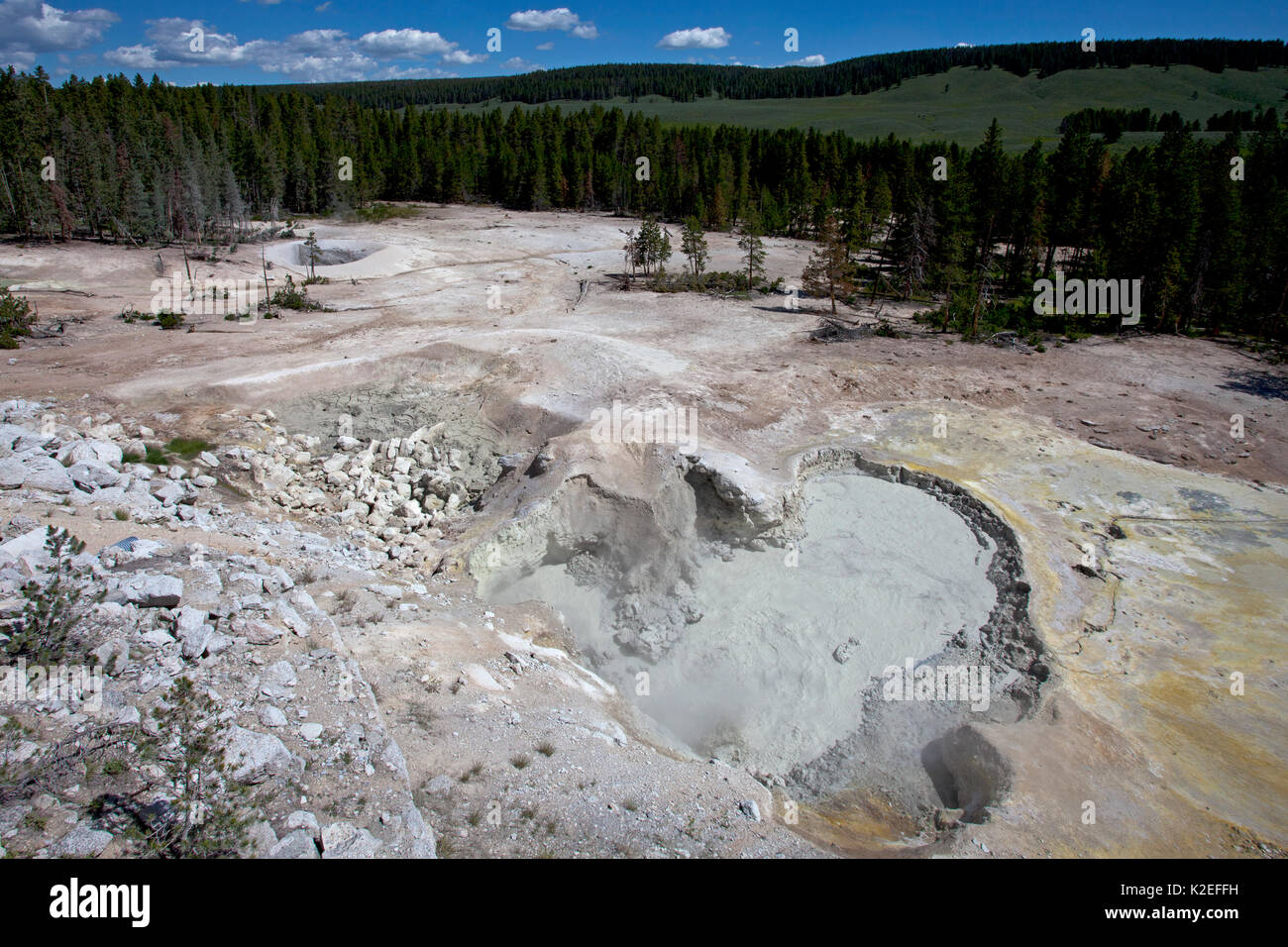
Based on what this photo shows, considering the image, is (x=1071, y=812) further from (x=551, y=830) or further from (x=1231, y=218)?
(x=1231, y=218)

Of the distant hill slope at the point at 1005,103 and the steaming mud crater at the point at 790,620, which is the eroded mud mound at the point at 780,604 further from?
the distant hill slope at the point at 1005,103

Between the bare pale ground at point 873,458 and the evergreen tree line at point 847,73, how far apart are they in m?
115

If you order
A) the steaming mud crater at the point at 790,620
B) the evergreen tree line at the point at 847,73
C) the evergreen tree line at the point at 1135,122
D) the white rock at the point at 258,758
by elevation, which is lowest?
the steaming mud crater at the point at 790,620

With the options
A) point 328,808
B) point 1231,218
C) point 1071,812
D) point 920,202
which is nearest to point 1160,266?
point 1231,218

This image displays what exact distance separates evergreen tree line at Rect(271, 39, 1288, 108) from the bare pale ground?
115 metres

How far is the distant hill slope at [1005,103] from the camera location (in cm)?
10950

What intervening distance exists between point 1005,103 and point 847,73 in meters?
56.0

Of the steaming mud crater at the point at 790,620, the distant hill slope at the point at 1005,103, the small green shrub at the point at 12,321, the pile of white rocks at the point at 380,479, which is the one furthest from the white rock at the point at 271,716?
the distant hill slope at the point at 1005,103

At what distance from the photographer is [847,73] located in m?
170

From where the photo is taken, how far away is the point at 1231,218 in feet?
99.1

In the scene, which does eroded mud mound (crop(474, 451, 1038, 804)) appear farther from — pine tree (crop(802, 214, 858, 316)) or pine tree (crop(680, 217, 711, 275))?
pine tree (crop(680, 217, 711, 275))

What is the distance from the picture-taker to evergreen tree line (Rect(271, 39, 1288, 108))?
134 m

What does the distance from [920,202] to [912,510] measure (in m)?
26.0

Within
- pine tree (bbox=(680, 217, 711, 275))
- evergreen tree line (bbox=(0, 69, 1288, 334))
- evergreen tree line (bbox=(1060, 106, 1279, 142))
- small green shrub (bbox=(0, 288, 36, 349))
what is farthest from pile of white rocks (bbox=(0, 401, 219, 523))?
evergreen tree line (bbox=(1060, 106, 1279, 142))
